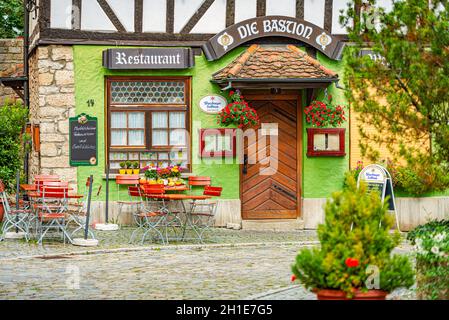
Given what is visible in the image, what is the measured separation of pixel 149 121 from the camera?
16156 millimetres

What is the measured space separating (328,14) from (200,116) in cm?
289

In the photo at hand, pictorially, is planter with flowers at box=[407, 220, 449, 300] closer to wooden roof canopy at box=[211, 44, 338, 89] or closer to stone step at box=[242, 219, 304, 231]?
wooden roof canopy at box=[211, 44, 338, 89]

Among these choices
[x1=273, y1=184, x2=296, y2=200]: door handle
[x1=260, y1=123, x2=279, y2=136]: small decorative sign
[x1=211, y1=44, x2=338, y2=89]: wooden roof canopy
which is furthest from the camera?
[x1=273, y1=184, x2=296, y2=200]: door handle

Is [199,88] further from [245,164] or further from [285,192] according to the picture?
[285,192]

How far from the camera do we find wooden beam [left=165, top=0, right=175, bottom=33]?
16141 millimetres

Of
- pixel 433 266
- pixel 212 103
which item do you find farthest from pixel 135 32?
pixel 433 266

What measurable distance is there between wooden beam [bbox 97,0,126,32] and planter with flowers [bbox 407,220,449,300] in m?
9.07

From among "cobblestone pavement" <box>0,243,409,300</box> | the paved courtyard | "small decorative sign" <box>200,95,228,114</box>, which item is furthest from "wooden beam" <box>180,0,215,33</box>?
"cobblestone pavement" <box>0,243,409,300</box>

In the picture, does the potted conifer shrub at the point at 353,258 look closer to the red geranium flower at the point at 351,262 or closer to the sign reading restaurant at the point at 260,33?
the red geranium flower at the point at 351,262

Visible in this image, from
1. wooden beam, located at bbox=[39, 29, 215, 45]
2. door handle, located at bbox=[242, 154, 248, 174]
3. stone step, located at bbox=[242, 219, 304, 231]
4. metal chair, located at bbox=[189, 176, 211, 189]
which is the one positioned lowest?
stone step, located at bbox=[242, 219, 304, 231]

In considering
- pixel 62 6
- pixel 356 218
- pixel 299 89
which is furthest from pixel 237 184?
pixel 356 218

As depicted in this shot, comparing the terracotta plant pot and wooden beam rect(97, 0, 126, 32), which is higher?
wooden beam rect(97, 0, 126, 32)

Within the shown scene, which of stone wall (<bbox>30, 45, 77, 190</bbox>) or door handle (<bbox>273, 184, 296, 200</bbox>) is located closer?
stone wall (<bbox>30, 45, 77, 190</bbox>)

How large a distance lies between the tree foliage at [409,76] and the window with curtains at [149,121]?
24.7 ft
